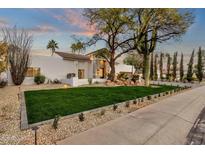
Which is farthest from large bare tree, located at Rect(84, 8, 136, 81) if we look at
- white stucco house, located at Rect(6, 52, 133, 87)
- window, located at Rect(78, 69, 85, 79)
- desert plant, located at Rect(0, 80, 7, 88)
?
desert plant, located at Rect(0, 80, 7, 88)

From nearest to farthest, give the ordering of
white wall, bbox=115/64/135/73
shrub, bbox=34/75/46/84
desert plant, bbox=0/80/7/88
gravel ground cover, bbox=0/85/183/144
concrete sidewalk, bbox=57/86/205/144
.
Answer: gravel ground cover, bbox=0/85/183/144
concrete sidewalk, bbox=57/86/205/144
desert plant, bbox=0/80/7/88
shrub, bbox=34/75/46/84
white wall, bbox=115/64/135/73

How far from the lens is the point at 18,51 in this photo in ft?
51.6

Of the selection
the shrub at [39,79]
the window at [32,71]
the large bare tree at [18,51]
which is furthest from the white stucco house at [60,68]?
the large bare tree at [18,51]

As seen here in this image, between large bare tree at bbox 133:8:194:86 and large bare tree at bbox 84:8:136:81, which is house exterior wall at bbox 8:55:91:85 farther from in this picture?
large bare tree at bbox 133:8:194:86

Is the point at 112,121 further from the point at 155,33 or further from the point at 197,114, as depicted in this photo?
the point at 155,33

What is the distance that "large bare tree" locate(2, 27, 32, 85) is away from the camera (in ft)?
49.7

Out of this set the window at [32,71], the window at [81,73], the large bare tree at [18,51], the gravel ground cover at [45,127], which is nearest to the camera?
the gravel ground cover at [45,127]

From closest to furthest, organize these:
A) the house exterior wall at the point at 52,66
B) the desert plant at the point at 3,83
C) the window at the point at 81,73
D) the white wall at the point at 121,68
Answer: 1. the desert plant at the point at 3,83
2. the house exterior wall at the point at 52,66
3. the window at the point at 81,73
4. the white wall at the point at 121,68

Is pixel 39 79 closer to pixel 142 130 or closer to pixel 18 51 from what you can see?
pixel 18 51

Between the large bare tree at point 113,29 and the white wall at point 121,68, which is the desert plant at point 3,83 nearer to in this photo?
the large bare tree at point 113,29

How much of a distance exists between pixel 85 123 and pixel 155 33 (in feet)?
44.7

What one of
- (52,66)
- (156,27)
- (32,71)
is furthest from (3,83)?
(156,27)

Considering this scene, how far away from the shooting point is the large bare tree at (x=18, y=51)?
15.1 metres
